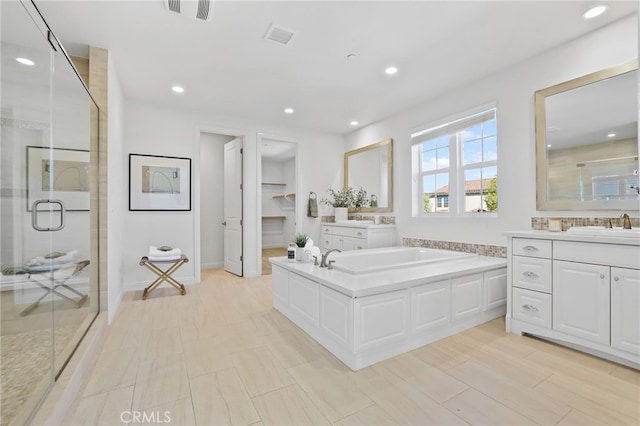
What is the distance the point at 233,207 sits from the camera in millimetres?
4961

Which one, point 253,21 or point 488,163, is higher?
point 253,21

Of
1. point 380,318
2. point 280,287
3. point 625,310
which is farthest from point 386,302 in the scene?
point 625,310

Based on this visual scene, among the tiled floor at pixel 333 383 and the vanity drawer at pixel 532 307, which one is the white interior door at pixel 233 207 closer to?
the tiled floor at pixel 333 383

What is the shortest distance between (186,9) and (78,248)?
6.95ft

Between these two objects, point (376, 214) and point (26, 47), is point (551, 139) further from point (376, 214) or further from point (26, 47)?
point (26, 47)

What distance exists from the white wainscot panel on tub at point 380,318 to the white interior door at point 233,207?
3.19 meters

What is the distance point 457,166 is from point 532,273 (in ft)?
5.50

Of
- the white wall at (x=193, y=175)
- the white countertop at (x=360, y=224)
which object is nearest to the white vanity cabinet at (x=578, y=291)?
the white countertop at (x=360, y=224)

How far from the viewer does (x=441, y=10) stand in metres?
2.20

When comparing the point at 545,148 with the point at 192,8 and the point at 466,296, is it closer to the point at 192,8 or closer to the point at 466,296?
the point at 466,296

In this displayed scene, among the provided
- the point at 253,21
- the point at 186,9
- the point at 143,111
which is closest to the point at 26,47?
the point at 186,9

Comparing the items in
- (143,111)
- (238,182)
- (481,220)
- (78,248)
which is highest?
(143,111)

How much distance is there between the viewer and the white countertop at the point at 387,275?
80.4 inches

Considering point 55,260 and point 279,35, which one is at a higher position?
point 279,35
